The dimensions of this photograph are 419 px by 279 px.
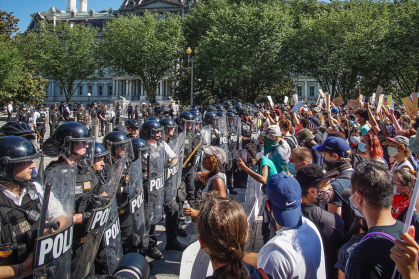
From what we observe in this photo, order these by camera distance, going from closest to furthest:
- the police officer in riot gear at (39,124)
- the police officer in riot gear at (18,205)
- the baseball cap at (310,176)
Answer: the police officer in riot gear at (18,205) → the baseball cap at (310,176) → the police officer in riot gear at (39,124)

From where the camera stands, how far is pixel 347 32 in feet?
84.3

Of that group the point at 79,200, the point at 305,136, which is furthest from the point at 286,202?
the point at 305,136

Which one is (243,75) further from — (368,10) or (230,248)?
(230,248)

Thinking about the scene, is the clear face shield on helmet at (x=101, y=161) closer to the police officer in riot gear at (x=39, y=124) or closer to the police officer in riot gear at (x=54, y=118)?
the police officer in riot gear at (x=39, y=124)

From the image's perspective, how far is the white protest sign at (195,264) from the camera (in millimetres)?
1859

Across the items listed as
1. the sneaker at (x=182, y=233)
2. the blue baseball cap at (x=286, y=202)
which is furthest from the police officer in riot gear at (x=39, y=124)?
the blue baseball cap at (x=286, y=202)

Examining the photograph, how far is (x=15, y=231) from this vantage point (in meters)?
2.39

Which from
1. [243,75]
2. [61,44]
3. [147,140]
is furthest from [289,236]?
[61,44]

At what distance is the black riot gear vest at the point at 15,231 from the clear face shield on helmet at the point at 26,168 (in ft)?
0.59

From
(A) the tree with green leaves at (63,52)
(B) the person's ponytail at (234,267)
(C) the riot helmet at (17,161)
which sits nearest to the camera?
(B) the person's ponytail at (234,267)

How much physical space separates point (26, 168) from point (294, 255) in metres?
2.17

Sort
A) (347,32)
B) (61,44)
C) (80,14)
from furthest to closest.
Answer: (80,14), (61,44), (347,32)

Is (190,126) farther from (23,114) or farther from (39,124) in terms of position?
Answer: (23,114)

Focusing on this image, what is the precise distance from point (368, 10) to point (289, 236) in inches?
1254
